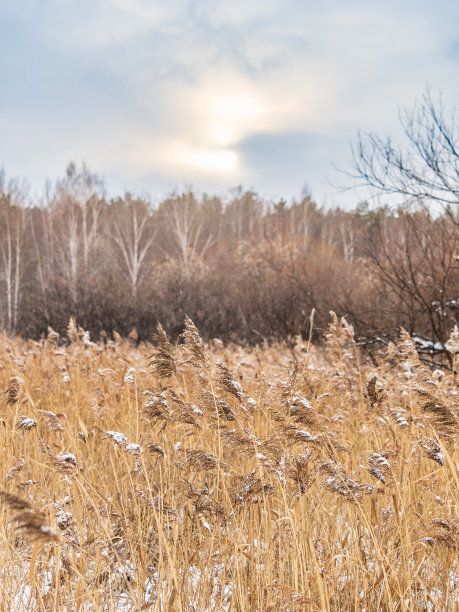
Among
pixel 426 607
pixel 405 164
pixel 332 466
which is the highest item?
pixel 405 164

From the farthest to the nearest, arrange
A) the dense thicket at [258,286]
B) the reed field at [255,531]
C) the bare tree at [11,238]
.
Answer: the bare tree at [11,238]
the dense thicket at [258,286]
the reed field at [255,531]

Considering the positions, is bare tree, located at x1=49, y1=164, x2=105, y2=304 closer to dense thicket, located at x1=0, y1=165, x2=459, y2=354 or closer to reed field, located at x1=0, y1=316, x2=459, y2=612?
dense thicket, located at x1=0, y1=165, x2=459, y2=354

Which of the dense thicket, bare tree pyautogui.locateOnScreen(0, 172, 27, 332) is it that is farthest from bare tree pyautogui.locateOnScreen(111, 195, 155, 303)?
bare tree pyautogui.locateOnScreen(0, 172, 27, 332)

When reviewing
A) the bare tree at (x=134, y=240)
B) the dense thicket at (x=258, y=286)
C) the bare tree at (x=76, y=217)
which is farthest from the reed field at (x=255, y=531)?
the bare tree at (x=76, y=217)

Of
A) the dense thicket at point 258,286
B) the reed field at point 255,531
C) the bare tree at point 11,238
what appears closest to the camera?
the reed field at point 255,531

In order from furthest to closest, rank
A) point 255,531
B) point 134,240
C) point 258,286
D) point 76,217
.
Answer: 1. point 134,240
2. point 76,217
3. point 258,286
4. point 255,531

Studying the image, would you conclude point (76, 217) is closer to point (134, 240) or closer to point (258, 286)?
point (134, 240)

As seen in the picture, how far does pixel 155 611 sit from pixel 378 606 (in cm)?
86

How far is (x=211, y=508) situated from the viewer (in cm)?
210

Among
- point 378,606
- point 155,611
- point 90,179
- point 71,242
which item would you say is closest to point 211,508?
point 155,611

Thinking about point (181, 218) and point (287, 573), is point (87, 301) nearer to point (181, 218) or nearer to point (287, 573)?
point (181, 218)

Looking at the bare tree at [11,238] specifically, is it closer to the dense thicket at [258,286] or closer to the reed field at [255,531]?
the dense thicket at [258,286]

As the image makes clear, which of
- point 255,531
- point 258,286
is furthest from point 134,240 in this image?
point 255,531

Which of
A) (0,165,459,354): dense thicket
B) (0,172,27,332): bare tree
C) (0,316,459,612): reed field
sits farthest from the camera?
(0,172,27,332): bare tree
